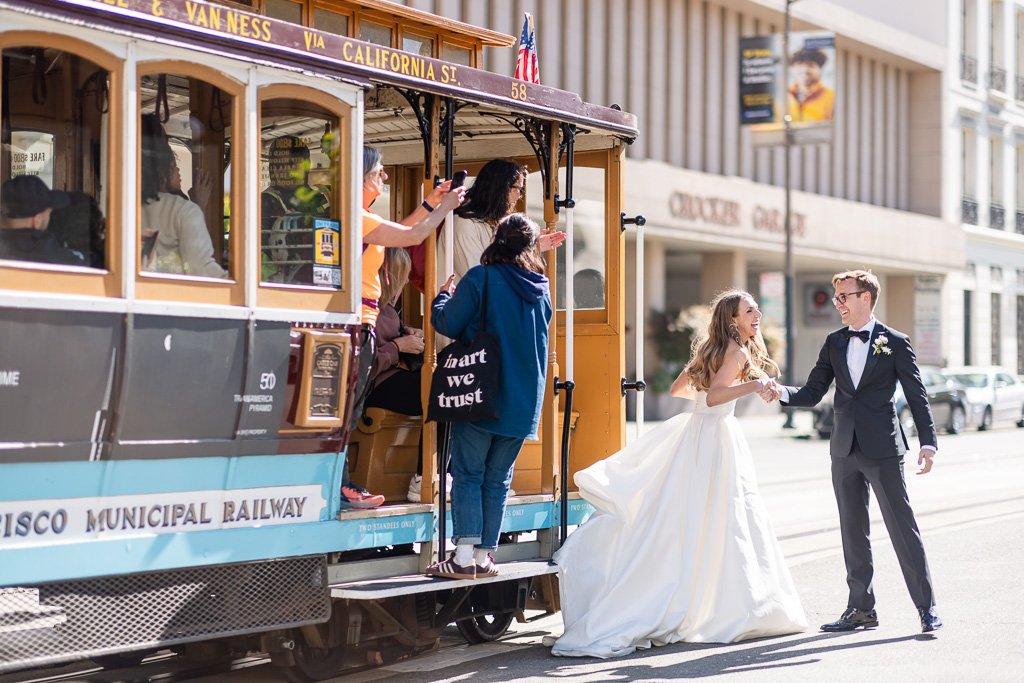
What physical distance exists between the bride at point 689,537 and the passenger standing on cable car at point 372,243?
150cm

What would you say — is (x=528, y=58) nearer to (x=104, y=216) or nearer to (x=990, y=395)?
(x=104, y=216)

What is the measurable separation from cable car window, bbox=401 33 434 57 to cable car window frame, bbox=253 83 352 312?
175 centimetres

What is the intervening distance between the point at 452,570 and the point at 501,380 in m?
1.01

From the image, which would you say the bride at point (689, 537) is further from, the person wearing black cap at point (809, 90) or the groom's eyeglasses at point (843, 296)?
the person wearing black cap at point (809, 90)

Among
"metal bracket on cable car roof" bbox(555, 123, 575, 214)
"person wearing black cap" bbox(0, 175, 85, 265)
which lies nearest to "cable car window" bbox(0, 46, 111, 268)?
"person wearing black cap" bbox(0, 175, 85, 265)

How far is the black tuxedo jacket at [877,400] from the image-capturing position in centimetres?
738

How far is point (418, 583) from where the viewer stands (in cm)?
634

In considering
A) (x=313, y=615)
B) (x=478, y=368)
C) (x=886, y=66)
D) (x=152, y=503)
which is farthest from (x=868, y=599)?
(x=886, y=66)

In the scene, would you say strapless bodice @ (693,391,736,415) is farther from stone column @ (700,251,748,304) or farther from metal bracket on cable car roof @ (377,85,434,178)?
stone column @ (700,251,748,304)

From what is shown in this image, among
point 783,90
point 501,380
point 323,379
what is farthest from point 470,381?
point 783,90

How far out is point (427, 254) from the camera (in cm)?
675

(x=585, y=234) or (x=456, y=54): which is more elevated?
(x=456, y=54)

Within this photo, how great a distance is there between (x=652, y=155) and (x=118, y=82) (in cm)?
2930

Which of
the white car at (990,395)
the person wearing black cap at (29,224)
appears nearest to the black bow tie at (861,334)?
the person wearing black cap at (29,224)
